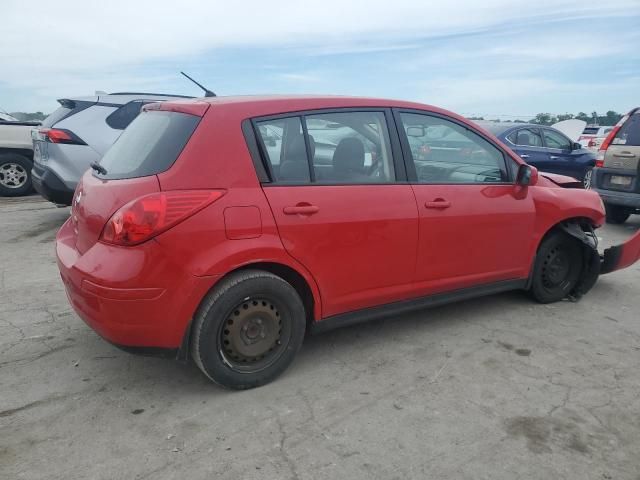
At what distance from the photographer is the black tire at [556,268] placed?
4.45 meters

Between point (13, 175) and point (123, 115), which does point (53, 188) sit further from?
point (13, 175)

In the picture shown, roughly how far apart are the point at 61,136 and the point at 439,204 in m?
5.43

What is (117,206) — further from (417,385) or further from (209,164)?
(417,385)

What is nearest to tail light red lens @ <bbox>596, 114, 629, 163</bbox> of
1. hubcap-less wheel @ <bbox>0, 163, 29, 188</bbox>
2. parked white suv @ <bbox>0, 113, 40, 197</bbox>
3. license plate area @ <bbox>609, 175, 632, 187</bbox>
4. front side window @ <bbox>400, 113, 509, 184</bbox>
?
license plate area @ <bbox>609, 175, 632, 187</bbox>

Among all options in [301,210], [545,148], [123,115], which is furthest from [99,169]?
[545,148]

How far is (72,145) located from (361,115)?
16.1 feet

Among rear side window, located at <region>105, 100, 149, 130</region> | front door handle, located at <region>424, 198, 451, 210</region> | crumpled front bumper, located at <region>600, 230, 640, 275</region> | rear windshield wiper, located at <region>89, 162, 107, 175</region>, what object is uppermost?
rear side window, located at <region>105, 100, 149, 130</region>

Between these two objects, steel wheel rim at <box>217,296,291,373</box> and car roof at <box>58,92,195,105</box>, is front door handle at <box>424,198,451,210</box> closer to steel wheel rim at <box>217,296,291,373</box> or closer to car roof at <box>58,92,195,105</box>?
steel wheel rim at <box>217,296,291,373</box>

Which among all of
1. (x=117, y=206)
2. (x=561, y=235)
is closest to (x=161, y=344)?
(x=117, y=206)

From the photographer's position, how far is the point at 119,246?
9.02 ft

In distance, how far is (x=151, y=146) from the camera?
3.04 meters

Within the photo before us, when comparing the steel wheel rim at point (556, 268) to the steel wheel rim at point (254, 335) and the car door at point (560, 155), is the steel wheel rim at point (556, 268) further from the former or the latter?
the car door at point (560, 155)

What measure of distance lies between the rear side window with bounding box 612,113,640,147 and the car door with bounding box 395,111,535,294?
15.0 ft

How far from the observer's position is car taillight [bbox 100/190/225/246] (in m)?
2.70
